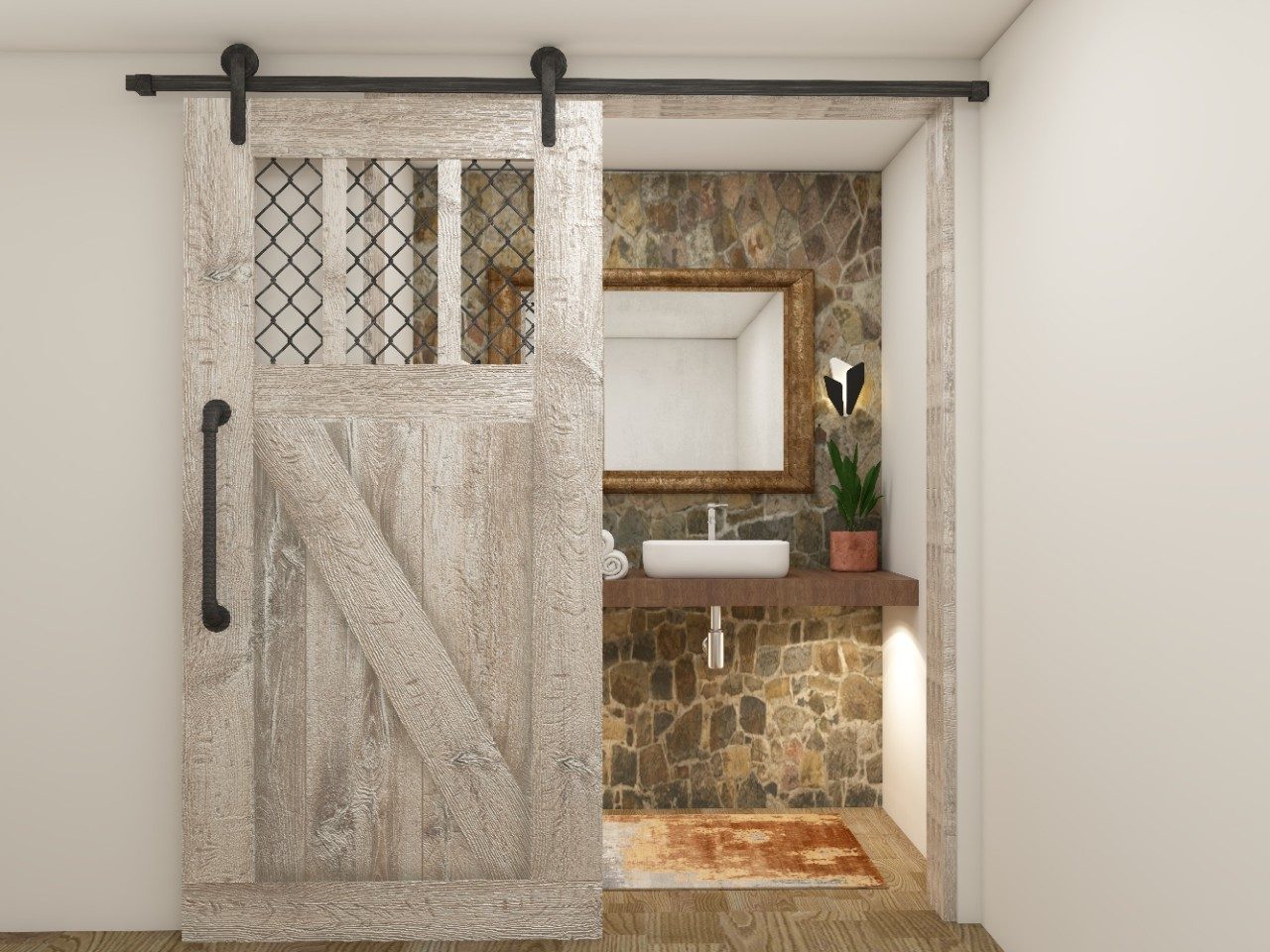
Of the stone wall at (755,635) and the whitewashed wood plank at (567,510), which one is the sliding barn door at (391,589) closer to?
the whitewashed wood plank at (567,510)

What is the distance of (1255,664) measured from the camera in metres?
1.62

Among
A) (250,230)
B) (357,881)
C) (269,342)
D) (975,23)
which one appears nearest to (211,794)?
(357,881)

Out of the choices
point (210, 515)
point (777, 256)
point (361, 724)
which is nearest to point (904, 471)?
point (777, 256)

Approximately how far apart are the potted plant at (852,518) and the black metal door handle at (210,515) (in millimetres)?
2192

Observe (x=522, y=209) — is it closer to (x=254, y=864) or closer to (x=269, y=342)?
(x=269, y=342)

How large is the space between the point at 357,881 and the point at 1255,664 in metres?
2.16

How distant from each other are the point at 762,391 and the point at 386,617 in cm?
194

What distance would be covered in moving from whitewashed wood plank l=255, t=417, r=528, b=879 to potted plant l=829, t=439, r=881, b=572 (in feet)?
5.49

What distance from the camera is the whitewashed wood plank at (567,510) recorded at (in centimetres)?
260

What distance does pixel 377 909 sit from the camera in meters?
2.61

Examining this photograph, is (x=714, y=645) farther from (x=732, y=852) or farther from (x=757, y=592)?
(x=732, y=852)

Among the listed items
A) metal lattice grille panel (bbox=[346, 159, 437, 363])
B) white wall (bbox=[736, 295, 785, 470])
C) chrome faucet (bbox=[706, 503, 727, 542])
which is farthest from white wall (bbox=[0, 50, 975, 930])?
white wall (bbox=[736, 295, 785, 470])

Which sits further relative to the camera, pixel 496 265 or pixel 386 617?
pixel 496 265

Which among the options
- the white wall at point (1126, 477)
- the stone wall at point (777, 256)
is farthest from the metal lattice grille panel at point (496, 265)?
the white wall at point (1126, 477)
